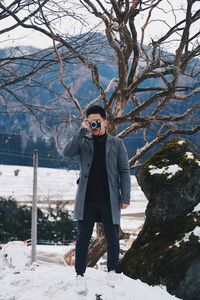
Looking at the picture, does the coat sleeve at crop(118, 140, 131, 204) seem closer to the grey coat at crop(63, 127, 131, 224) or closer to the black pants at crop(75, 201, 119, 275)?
the grey coat at crop(63, 127, 131, 224)

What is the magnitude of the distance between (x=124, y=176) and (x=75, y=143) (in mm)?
564

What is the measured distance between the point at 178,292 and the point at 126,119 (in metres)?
4.06

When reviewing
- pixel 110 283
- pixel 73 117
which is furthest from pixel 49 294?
pixel 73 117

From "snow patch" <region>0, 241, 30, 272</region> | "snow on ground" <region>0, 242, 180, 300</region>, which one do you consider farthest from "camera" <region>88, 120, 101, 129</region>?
→ "snow patch" <region>0, 241, 30, 272</region>

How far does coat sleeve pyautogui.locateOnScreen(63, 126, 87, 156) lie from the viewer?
4164 mm

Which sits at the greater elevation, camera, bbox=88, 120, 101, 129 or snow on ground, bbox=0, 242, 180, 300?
camera, bbox=88, 120, 101, 129

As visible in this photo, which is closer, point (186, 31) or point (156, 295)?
point (156, 295)

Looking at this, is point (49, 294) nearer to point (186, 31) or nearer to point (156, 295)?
point (156, 295)

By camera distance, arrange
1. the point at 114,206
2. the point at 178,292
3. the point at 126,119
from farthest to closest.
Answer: the point at 126,119 < the point at 178,292 < the point at 114,206

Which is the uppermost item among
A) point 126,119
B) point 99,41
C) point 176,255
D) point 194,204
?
point 99,41

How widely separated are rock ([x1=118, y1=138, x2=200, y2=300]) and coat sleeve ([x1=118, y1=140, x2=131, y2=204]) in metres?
1.17

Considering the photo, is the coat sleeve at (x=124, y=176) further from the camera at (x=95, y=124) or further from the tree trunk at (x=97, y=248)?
the tree trunk at (x=97, y=248)

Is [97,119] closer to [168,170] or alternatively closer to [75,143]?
[75,143]

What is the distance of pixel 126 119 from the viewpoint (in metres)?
8.13
